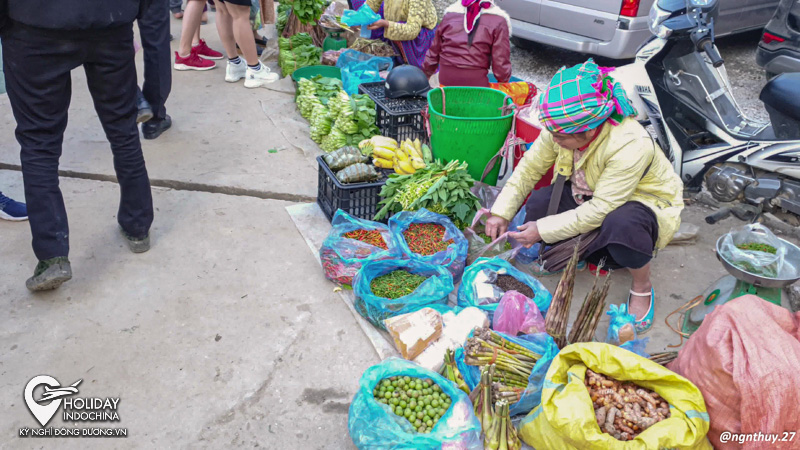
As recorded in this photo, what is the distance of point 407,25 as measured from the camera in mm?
5582

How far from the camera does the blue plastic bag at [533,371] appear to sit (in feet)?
8.05

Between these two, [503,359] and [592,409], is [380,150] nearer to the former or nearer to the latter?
[503,359]

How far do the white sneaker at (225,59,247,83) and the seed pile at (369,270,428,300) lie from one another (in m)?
3.66

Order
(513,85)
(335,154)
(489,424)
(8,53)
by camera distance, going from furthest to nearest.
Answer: (513,85) < (335,154) < (8,53) < (489,424)

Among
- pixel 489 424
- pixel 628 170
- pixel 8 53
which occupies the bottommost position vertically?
pixel 489 424

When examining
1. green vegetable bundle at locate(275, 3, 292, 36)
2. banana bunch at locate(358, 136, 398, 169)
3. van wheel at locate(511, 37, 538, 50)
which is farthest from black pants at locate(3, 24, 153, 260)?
van wheel at locate(511, 37, 538, 50)

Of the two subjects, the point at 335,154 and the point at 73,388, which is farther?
the point at 335,154

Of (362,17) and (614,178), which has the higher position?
(614,178)

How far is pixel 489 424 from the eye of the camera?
7.72 feet

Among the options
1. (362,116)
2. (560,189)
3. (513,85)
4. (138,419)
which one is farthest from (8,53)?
(513,85)

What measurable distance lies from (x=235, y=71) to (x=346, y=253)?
11.5 ft

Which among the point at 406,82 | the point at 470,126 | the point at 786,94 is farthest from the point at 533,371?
the point at 406,82

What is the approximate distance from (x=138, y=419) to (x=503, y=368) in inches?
59.6

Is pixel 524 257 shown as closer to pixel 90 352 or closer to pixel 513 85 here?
pixel 513 85
